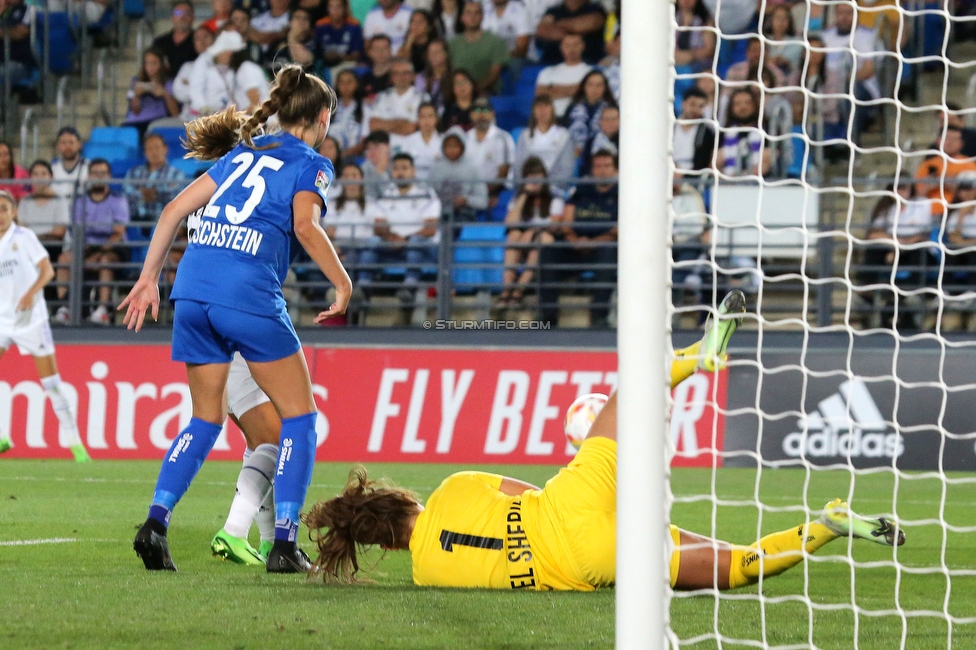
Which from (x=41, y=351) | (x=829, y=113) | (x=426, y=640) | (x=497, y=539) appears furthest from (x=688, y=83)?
(x=426, y=640)

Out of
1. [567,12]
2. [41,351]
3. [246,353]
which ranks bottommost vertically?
[41,351]

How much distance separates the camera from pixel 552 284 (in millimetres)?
11594

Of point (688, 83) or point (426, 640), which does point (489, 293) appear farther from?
point (426, 640)

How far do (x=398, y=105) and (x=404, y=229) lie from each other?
1763mm

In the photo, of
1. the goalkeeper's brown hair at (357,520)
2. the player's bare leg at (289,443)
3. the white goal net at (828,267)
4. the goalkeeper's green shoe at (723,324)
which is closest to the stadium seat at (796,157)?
the white goal net at (828,267)

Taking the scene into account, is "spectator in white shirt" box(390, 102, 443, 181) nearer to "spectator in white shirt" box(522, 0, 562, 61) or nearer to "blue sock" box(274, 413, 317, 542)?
"spectator in white shirt" box(522, 0, 562, 61)

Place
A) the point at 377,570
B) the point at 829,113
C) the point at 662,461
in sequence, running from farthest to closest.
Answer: the point at 829,113 < the point at 377,570 < the point at 662,461

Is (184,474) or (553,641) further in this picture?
(184,474)

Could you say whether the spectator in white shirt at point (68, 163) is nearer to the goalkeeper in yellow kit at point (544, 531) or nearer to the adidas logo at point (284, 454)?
the adidas logo at point (284, 454)

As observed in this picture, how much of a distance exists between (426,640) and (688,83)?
971 cm

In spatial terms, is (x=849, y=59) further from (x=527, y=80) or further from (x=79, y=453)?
(x=79, y=453)
